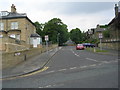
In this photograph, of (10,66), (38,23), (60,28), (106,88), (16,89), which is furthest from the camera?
(38,23)

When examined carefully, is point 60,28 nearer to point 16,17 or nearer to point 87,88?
point 16,17

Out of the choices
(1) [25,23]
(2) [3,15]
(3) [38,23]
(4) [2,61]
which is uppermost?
(3) [38,23]

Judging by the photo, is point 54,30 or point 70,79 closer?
point 70,79

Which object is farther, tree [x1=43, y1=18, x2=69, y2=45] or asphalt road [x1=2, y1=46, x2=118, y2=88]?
tree [x1=43, y1=18, x2=69, y2=45]

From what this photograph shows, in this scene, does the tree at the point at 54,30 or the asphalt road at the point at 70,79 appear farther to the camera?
the tree at the point at 54,30

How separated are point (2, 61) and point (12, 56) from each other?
124 cm

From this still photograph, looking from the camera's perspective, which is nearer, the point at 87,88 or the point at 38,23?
the point at 87,88

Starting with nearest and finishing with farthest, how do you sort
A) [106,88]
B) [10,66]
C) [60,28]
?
[106,88] < [10,66] < [60,28]

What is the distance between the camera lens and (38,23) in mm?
92500

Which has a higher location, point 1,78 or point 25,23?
point 25,23

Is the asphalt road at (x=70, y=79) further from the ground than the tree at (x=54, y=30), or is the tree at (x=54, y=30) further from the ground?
the tree at (x=54, y=30)

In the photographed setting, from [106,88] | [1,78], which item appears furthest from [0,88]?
[106,88]

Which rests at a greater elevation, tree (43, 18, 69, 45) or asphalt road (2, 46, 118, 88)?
tree (43, 18, 69, 45)

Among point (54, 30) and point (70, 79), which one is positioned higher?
point (54, 30)
